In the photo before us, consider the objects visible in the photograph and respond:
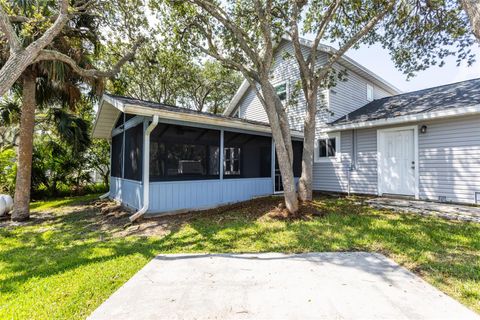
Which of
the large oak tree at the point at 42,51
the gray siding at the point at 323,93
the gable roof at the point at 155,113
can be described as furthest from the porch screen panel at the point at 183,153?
the gray siding at the point at 323,93

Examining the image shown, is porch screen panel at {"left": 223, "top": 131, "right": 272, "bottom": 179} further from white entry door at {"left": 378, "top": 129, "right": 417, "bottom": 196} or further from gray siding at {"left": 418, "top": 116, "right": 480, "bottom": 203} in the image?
gray siding at {"left": 418, "top": 116, "right": 480, "bottom": 203}

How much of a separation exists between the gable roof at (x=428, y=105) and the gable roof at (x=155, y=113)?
2.82 m

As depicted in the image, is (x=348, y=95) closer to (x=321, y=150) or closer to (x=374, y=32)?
(x=374, y=32)

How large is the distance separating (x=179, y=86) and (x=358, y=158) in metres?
13.1

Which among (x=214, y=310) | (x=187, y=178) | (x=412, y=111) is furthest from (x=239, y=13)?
(x=214, y=310)

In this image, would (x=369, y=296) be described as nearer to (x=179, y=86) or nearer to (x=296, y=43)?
(x=296, y=43)

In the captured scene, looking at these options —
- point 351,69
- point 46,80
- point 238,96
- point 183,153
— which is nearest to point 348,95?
point 351,69

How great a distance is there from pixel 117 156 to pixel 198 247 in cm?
656

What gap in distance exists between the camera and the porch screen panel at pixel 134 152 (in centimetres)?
623

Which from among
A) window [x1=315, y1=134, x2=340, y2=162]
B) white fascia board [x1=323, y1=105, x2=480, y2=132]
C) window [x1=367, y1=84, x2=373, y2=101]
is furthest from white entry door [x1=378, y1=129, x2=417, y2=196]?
window [x1=367, y1=84, x2=373, y2=101]

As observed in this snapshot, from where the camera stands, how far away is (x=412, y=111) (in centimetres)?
758

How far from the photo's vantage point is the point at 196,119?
242 inches

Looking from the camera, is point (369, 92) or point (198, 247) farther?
point (369, 92)

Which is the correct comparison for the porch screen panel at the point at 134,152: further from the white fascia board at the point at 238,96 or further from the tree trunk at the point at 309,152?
the white fascia board at the point at 238,96
